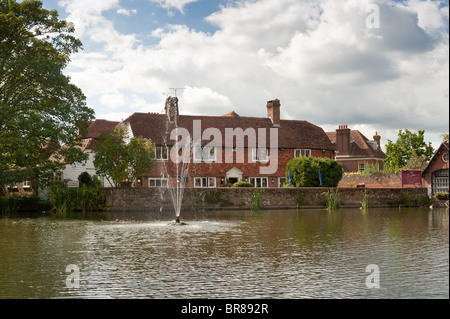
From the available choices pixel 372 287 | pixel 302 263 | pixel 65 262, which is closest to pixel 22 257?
pixel 65 262

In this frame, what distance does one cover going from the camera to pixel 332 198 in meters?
42.6

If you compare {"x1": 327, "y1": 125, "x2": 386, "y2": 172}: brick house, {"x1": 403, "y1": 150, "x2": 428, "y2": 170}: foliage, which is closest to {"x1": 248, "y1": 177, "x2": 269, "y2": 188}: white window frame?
{"x1": 403, "y1": 150, "x2": 428, "y2": 170}: foliage

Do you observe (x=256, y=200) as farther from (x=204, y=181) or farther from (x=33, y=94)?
(x=33, y=94)

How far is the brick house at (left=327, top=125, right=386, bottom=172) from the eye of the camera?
75688 mm

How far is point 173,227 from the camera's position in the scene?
942 inches

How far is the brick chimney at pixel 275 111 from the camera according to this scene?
57438 millimetres

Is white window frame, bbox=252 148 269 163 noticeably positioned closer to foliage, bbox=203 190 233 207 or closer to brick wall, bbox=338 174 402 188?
brick wall, bbox=338 174 402 188

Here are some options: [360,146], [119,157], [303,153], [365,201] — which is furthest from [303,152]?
[360,146]

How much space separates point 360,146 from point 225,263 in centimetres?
6960

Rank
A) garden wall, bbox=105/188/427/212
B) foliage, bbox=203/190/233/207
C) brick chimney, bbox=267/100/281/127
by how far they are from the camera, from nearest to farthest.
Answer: garden wall, bbox=105/188/427/212 < foliage, bbox=203/190/233/207 < brick chimney, bbox=267/100/281/127

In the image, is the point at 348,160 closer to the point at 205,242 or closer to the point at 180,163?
the point at 180,163

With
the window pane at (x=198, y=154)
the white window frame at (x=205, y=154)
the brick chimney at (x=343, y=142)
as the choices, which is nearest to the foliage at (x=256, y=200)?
the white window frame at (x=205, y=154)

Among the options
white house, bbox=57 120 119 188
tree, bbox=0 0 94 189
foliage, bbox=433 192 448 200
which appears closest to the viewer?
tree, bbox=0 0 94 189

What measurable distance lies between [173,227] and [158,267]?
37.0 ft
